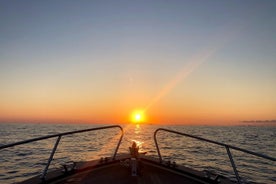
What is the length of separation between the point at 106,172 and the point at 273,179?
1120cm

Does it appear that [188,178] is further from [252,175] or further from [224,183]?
[252,175]

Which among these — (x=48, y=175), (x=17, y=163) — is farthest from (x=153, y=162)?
(x=17, y=163)

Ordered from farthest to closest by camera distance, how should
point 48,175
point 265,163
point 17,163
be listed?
point 265,163
point 17,163
point 48,175

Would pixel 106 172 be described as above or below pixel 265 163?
above

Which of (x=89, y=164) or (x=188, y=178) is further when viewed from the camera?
(x=89, y=164)

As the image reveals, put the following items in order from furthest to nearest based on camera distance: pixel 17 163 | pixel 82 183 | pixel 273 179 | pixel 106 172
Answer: pixel 17 163 < pixel 273 179 < pixel 106 172 < pixel 82 183

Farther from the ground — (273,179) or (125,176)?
(125,176)

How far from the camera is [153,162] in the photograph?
20.9 feet

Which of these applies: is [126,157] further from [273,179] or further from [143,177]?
[273,179]

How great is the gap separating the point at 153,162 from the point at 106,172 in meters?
1.36

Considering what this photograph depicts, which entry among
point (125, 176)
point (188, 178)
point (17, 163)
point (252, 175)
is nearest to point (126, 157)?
point (125, 176)

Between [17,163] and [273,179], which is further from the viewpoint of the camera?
[17,163]

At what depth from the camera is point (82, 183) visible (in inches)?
192

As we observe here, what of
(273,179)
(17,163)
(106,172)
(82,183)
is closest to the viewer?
(82,183)
